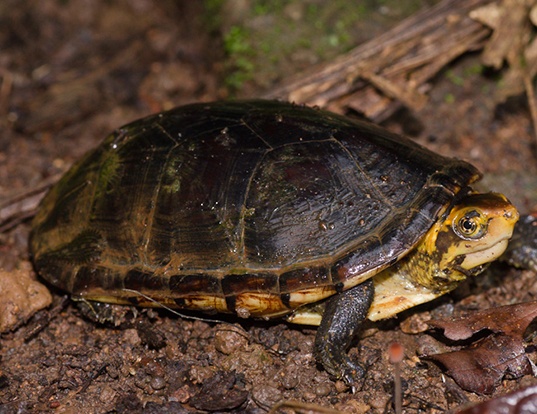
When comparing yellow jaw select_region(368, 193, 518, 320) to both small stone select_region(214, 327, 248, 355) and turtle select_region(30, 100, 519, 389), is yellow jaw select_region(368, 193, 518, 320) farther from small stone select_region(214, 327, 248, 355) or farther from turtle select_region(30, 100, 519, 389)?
small stone select_region(214, 327, 248, 355)

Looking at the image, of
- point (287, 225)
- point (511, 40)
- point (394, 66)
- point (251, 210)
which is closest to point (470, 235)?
point (287, 225)

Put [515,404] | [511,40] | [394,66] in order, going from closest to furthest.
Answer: [515,404] < [394,66] < [511,40]

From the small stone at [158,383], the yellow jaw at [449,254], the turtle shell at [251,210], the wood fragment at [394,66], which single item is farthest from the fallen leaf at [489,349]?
the wood fragment at [394,66]

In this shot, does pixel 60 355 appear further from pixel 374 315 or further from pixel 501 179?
pixel 501 179

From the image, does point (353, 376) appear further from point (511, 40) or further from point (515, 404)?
point (511, 40)

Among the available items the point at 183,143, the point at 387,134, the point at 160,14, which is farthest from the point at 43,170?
the point at 387,134

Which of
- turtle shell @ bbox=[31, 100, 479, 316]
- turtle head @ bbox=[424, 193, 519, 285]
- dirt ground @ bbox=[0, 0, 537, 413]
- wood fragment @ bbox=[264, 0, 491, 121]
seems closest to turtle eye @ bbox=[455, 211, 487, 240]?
turtle head @ bbox=[424, 193, 519, 285]
